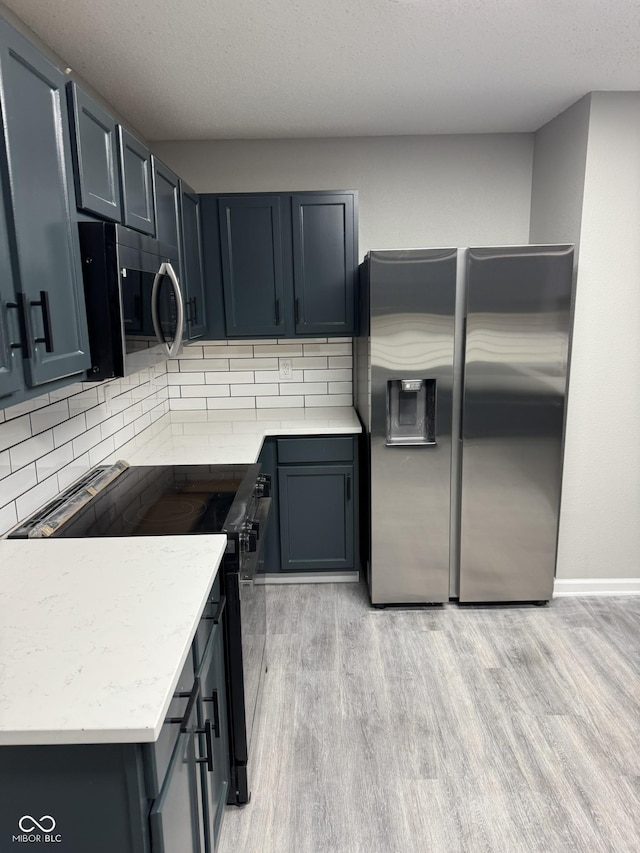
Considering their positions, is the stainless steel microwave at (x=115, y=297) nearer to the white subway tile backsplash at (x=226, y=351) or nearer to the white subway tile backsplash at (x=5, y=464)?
the white subway tile backsplash at (x=5, y=464)

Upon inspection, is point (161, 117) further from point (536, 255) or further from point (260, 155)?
point (536, 255)

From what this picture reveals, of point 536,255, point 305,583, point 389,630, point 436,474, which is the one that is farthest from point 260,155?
point 389,630

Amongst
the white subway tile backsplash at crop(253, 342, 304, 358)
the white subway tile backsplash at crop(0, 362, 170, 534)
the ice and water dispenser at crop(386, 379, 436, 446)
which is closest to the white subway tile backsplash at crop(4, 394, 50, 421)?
the white subway tile backsplash at crop(0, 362, 170, 534)

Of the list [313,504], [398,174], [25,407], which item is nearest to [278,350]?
[313,504]

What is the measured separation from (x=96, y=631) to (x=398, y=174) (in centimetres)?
296

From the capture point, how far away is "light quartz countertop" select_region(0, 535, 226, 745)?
946 millimetres

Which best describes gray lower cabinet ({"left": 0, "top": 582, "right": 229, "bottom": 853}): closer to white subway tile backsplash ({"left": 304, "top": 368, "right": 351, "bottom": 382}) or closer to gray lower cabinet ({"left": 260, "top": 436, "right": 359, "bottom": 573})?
gray lower cabinet ({"left": 260, "top": 436, "right": 359, "bottom": 573})

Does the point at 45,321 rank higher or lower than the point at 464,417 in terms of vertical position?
higher

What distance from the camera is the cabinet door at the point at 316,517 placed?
310cm

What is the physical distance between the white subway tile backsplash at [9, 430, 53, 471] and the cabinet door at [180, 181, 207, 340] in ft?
3.41

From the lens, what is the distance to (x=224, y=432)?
10.1 ft

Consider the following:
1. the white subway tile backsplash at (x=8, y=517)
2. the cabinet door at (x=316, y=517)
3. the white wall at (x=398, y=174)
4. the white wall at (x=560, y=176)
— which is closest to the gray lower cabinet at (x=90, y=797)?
the white subway tile backsplash at (x=8, y=517)

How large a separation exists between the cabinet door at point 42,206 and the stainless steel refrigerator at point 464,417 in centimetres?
147

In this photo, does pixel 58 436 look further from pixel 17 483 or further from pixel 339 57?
pixel 339 57
